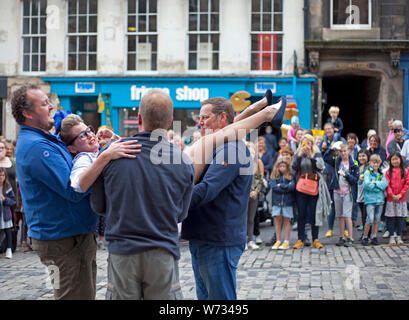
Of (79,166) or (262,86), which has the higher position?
(262,86)

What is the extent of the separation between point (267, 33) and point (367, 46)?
3.29 metres

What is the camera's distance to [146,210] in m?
3.02

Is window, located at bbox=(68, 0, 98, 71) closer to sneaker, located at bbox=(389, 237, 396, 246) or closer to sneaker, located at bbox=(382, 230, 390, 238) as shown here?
sneaker, located at bbox=(382, 230, 390, 238)

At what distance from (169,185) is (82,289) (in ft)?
3.62

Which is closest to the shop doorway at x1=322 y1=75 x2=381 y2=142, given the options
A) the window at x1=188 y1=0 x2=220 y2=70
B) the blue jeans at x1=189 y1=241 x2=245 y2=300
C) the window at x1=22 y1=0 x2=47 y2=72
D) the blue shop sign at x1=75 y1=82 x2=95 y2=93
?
the window at x1=188 y1=0 x2=220 y2=70

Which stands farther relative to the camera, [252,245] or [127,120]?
[127,120]

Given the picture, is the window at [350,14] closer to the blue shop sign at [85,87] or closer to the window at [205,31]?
the window at [205,31]

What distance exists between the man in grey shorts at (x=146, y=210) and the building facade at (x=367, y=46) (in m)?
15.0

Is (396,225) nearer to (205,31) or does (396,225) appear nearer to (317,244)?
(317,244)

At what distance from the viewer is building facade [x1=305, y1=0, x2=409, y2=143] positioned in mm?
17141

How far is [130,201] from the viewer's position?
3.00 metres

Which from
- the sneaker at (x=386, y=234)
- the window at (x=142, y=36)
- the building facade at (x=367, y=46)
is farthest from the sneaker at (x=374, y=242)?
the window at (x=142, y=36)

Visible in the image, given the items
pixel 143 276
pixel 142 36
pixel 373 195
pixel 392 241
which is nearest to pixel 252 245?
pixel 373 195
